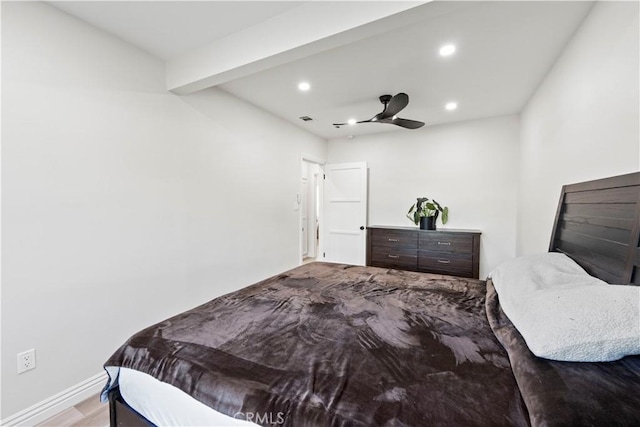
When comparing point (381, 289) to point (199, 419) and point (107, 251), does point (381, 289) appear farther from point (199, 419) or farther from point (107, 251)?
point (107, 251)

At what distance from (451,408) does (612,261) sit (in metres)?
1.21

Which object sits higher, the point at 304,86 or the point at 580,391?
the point at 304,86

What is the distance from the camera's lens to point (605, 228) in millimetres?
1452

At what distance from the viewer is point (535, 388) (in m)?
0.77

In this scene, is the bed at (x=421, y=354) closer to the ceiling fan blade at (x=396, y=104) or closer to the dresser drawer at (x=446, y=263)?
the ceiling fan blade at (x=396, y=104)

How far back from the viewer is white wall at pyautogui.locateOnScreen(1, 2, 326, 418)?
5.36 feet

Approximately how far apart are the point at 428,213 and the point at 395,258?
85cm

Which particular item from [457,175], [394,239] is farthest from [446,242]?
[457,175]

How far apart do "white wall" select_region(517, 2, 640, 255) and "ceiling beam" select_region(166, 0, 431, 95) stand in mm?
1051

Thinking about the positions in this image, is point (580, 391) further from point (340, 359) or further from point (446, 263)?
point (446, 263)

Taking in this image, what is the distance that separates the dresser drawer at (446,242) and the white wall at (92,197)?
280 cm

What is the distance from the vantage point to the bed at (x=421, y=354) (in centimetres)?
79

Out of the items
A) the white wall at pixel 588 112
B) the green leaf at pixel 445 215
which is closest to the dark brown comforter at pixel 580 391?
the white wall at pixel 588 112

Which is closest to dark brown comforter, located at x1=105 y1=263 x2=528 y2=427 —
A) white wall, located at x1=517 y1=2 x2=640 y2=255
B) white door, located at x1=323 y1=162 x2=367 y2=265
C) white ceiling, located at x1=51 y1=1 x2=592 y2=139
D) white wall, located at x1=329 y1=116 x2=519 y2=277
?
white wall, located at x1=517 y1=2 x2=640 y2=255
